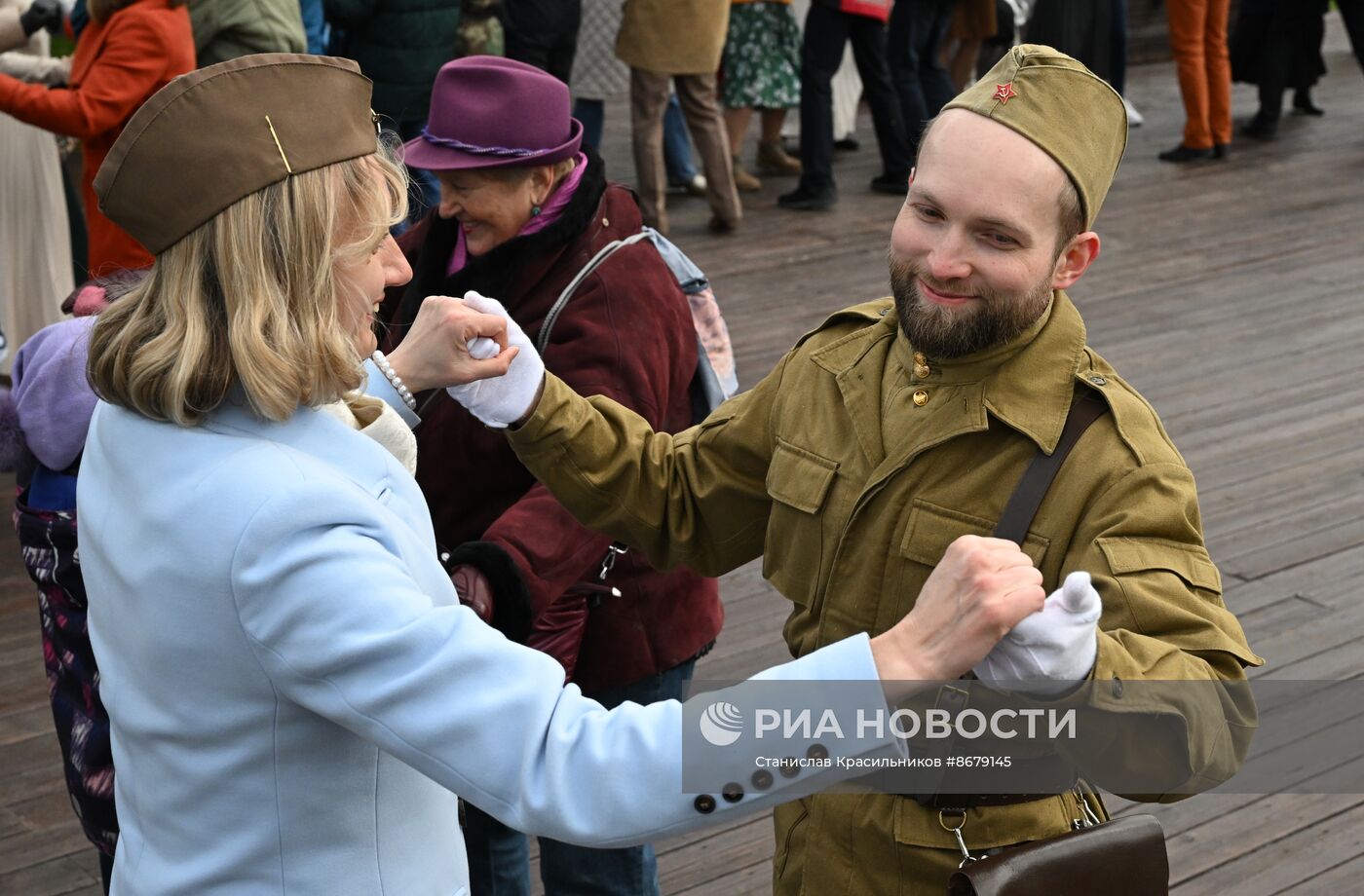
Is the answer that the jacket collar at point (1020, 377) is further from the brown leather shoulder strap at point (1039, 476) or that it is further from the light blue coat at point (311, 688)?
the light blue coat at point (311, 688)

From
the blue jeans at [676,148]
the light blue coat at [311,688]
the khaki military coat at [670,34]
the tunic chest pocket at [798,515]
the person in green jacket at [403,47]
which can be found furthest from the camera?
the blue jeans at [676,148]

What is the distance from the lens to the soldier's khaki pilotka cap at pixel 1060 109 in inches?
69.2

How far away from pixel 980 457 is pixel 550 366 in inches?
37.3

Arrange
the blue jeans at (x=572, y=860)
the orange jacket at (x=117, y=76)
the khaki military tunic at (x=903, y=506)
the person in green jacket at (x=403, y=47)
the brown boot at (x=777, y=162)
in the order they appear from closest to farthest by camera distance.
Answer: the khaki military tunic at (x=903, y=506) < the blue jeans at (x=572, y=860) < the orange jacket at (x=117, y=76) < the person in green jacket at (x=403, y=47) < the brown boot at (x=777, y=162)

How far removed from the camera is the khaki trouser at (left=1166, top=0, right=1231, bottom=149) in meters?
9.31

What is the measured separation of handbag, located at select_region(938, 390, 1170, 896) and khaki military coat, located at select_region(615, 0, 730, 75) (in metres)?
5.77

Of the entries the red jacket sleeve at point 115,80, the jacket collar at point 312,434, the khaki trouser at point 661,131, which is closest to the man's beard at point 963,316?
the jacket collar at point 312,434

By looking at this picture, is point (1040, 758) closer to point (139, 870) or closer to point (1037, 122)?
point (1037, 122)

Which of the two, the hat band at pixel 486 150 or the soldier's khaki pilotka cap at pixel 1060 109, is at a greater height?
the soldier's khaki pilotka cap at pixel 1060 109

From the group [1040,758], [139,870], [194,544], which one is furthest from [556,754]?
[1040,758]

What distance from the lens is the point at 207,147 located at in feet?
4.74

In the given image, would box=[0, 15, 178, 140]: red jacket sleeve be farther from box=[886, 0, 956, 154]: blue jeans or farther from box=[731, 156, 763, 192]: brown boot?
box=[886, 0, 956, 154]: blue jeans

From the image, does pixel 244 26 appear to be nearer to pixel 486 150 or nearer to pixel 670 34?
pixel 486 150

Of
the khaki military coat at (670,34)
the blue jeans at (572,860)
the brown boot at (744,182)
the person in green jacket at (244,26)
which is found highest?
the person in green jacket at (244,26)
